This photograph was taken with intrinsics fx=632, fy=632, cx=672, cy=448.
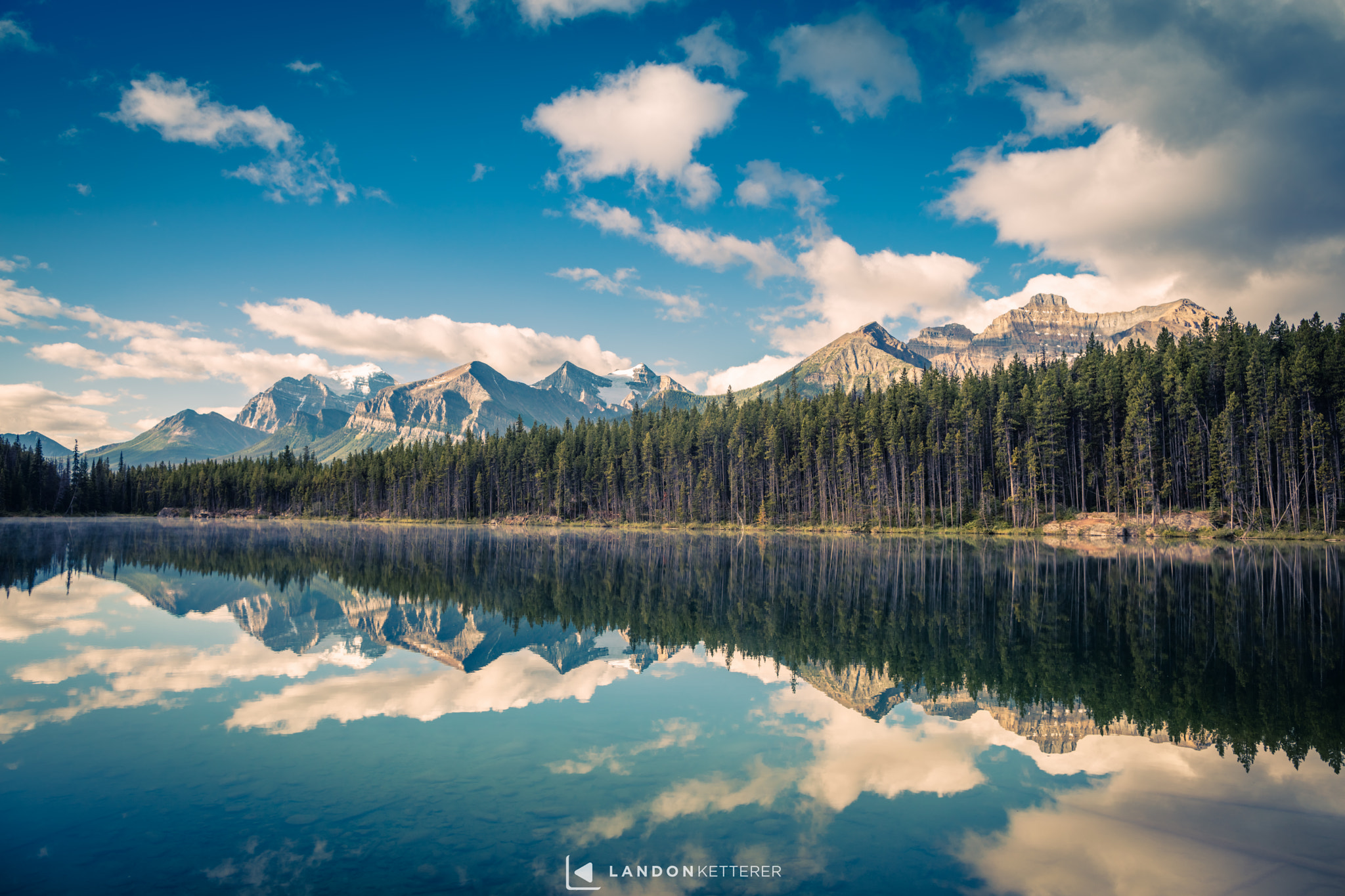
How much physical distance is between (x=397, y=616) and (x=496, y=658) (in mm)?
8528

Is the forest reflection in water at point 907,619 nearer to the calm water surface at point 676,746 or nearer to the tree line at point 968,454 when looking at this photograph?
the calm water surface at point 676,746

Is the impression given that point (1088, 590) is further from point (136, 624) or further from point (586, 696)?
point (136, 624)

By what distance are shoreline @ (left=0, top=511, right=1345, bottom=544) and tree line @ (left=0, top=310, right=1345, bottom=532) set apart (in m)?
2.61

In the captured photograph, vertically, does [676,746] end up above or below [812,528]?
above

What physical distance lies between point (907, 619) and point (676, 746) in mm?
14552

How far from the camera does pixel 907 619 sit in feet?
77.4

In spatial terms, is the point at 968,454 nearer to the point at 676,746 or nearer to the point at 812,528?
the point at 812,528

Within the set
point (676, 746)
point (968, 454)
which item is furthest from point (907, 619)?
point (968, 454)

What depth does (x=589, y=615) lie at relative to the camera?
25.3 m

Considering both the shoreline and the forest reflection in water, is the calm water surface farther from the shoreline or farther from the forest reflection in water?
the shoreline

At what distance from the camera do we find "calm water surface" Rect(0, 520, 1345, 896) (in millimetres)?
7770

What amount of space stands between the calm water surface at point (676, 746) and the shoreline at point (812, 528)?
2052 inches

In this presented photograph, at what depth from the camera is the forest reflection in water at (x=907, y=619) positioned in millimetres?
14016

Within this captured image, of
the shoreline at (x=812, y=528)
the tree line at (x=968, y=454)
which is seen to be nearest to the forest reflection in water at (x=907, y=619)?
the shoreline at (x=812, y=528)
